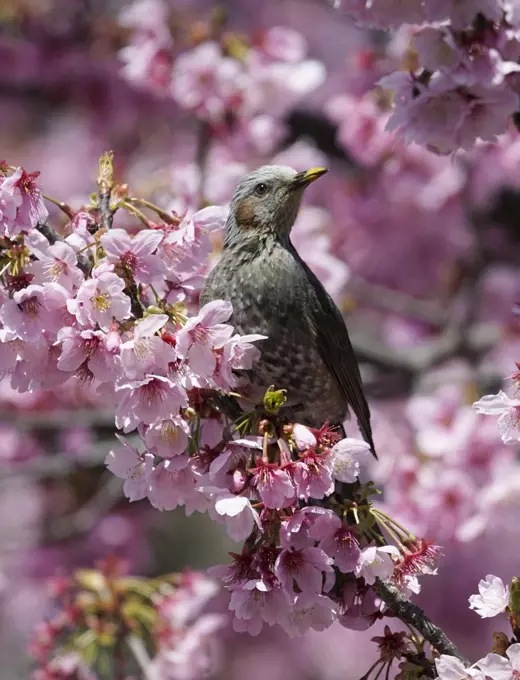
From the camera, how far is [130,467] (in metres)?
1.97

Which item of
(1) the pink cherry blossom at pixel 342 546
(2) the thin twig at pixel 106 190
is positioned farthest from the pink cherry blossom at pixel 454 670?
(2) the thin twig at pixel 106 190

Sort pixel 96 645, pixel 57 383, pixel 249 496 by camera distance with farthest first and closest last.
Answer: pixel 96 645 → pixel 57 383 → pixel 249 496

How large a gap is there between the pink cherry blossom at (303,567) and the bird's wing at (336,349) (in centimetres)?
79

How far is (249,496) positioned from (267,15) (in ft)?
22.5

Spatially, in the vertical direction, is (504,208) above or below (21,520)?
above

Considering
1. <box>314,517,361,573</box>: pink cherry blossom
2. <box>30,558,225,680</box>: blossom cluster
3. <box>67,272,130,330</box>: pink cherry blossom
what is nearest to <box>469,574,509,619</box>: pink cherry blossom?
<box>314,517,361,573</box>: pink cherry blossom

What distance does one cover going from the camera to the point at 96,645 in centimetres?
310

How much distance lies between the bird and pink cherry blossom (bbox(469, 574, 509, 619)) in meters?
0.65

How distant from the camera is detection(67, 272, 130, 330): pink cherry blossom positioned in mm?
1796

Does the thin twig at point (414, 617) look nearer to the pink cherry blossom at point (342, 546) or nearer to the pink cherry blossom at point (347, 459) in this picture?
the pink cherry blossom at point (342, 546)

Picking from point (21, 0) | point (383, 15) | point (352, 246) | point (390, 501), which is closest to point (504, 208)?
point (352, 246)

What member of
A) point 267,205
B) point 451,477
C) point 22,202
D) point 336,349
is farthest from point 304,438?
point 451,477

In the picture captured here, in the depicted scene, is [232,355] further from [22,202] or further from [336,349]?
[336,349]

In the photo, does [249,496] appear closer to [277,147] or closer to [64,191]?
[277,147]
